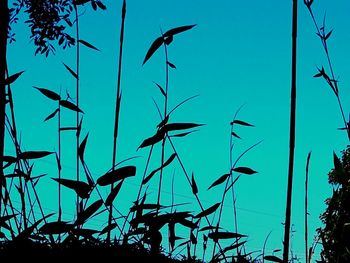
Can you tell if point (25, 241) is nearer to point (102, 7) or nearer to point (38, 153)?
point (38, 153)

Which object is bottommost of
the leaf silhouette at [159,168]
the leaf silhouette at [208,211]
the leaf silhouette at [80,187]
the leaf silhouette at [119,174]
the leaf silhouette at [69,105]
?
the leaf silhouette at [80,187]

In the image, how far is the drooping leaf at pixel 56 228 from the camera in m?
2.01

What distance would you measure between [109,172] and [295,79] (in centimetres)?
70

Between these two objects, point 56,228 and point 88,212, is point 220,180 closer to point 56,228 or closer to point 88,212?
point 88,212

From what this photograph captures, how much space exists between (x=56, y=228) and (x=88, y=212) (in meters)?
0.12

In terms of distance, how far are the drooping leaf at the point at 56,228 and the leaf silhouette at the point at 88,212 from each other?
0.16 ft

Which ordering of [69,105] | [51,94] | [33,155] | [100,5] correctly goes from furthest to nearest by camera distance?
[100,5] < [51,94] < [69,105] < [33,155]

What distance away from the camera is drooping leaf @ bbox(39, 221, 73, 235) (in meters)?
2.01


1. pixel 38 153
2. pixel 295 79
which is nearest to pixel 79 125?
pixel 38 153

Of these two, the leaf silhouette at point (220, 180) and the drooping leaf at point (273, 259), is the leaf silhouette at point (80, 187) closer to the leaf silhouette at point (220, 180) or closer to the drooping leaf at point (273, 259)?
the leaf silhouette at point (220, 180)

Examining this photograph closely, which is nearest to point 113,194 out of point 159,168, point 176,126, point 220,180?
point 159,168

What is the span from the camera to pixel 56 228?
2.01m

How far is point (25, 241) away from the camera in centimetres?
195

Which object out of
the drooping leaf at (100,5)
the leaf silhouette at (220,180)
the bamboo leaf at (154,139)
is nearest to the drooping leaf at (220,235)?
the leaf silhouette at (220,180)
